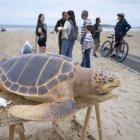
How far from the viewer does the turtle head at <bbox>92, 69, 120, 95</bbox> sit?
260 cm

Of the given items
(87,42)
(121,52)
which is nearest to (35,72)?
(87,42)

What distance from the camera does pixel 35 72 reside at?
2.67 meters

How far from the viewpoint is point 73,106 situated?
8.02 ft

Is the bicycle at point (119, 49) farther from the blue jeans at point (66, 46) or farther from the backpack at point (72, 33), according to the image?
the backpack at point (72, 33)

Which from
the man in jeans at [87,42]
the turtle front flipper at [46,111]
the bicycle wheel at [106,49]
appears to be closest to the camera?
the turtle front flipper at [46,111]

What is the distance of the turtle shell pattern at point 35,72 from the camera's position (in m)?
2.55

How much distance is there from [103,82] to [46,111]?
60cm

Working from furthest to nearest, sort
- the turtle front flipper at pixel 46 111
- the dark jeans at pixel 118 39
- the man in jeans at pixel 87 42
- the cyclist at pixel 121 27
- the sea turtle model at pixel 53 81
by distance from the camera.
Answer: the dark jeans at pixel 118 39 < the cyclist at pixel 121 27 < the man in jeans at pixel 87 42 < the sea turtle model at pixel 53 81 < the turtle front flipper at pixel 46 111

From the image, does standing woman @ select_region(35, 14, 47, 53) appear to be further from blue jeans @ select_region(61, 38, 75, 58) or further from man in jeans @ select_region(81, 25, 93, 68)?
man in jeans @ select_region(81, 25, 93, 68)

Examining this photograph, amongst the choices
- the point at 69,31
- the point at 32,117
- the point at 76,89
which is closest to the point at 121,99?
the point at 69,31

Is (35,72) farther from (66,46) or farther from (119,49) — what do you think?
(119,49)

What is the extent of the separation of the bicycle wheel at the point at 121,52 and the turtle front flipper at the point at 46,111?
7.60 meters

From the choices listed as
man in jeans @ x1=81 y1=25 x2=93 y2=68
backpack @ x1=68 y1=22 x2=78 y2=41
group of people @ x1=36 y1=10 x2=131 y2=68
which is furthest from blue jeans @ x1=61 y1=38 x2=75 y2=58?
man in jeans @ x1=81 y1=25 x2=93 y2=68

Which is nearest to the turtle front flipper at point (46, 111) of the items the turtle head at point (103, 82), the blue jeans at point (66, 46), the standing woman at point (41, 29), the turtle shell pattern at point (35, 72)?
the turtle shell pattern at point (35, 72)
